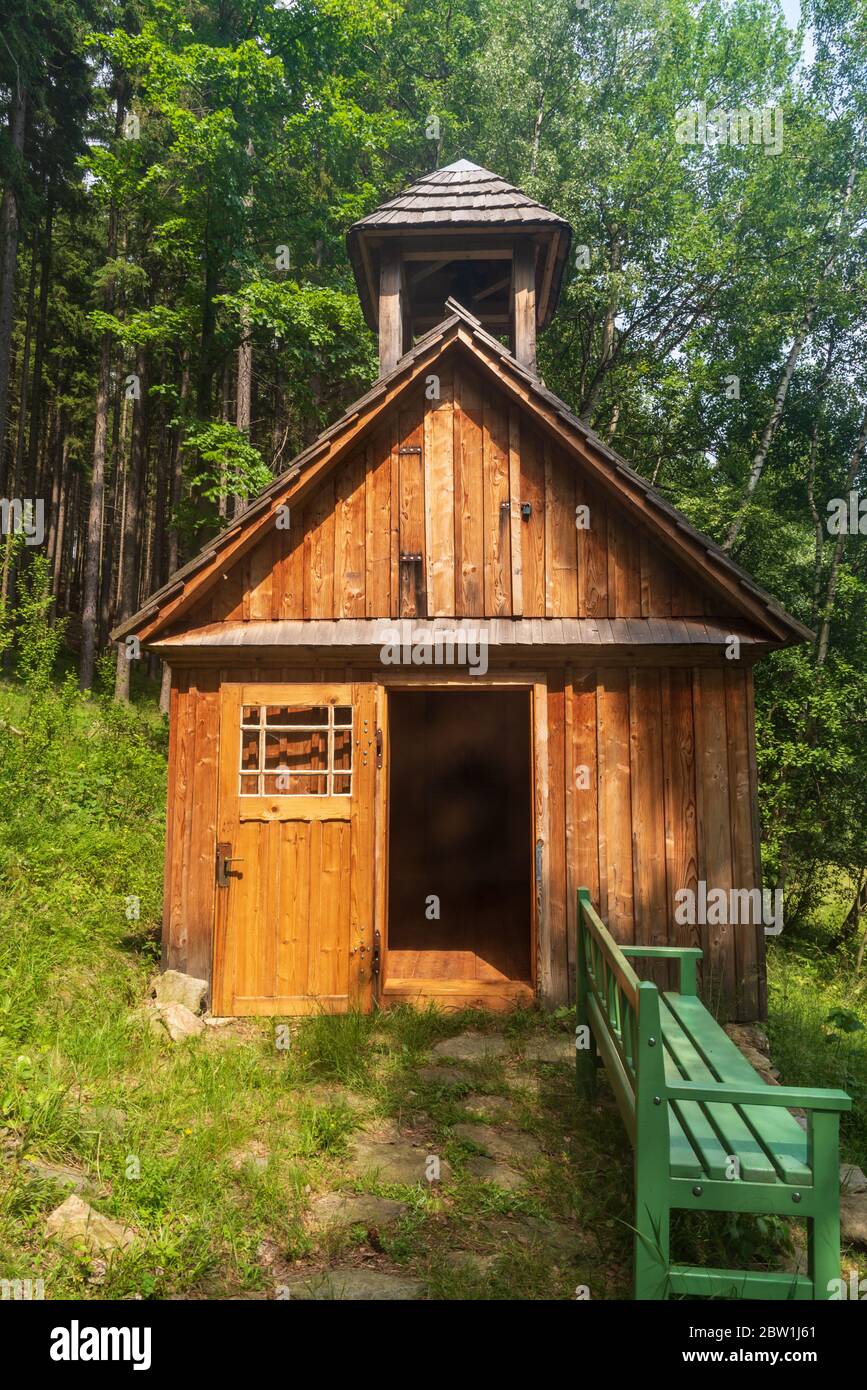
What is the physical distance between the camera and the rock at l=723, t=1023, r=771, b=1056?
5.91 m

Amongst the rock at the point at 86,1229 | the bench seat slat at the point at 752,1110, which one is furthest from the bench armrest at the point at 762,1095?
the rock at the point at 86,1229

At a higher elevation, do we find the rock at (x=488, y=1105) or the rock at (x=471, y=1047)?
the rock at (x=471, y=1047)

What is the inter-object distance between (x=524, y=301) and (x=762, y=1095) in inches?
306

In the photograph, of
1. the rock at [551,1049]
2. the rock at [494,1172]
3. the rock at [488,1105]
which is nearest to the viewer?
the rock at [494,1172]

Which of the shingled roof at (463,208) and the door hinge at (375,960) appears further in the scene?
the shingled roof at (463,208)

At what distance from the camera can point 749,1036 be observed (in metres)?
6.07

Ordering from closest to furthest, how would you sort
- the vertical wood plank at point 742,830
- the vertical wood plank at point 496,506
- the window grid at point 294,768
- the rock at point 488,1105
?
the rock at point 488,1105 < the vertical wood plank at point 742,830 < the window grid at point 294,768 < the vertical wood plank at point 496,506

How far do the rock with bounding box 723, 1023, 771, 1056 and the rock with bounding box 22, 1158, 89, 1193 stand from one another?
4.58 m

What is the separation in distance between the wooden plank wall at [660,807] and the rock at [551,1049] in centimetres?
55

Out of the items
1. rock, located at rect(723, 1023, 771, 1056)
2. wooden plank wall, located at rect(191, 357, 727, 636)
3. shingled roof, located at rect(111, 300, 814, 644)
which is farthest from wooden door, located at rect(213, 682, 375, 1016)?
rock, located at rect(723, 1023, 771, 1056)

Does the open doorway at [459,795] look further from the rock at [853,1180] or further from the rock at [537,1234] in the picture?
the rock at [537,1234]

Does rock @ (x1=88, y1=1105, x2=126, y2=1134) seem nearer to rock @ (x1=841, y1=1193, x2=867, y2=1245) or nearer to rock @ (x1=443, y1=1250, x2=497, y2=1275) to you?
rock @ (x1=443, y1=1250, x2=497, y2=1275)

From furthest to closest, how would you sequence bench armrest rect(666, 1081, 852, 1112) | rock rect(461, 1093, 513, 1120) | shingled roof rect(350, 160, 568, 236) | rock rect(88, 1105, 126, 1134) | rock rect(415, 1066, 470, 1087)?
shingled roof rect(350, 160, 568, 236), rock rect(415, 1066, 470, 1087), rock rect(461, 1093, 513, 1120), rock rect(88, 1105, 126, 1134), bench armrest rect(666, 1081, 852, 1112)

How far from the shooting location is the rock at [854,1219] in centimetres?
389
